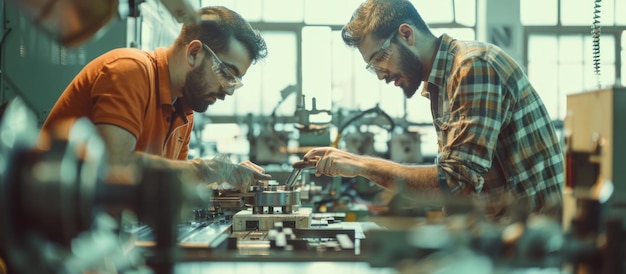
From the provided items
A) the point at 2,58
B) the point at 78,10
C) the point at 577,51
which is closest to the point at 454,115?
the point at 78,10

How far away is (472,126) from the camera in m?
1.40

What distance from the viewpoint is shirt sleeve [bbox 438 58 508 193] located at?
1.40m

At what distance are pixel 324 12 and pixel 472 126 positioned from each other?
486cm

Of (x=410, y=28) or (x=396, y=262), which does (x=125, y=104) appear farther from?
(x=396, y=262)

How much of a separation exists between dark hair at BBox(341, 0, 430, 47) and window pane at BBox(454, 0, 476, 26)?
525cm

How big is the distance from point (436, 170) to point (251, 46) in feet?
2.18

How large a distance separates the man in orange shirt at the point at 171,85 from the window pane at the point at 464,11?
531 centimetres

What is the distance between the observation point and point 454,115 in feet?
4.80

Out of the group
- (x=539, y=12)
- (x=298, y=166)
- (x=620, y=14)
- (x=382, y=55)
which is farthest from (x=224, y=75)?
(x=539, y=12)

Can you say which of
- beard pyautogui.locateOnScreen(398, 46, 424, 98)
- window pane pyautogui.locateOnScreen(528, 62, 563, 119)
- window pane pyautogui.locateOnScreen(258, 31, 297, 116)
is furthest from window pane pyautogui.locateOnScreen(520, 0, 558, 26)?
beard pyautogui.locateOnScreen(398, 46, 424, 98)

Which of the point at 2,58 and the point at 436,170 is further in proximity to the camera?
the point at 2,58

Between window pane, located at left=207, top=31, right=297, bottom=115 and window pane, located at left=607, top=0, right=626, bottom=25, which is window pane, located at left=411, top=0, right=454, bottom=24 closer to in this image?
window pane, located at left=207, top=31, right=297, bottom=115

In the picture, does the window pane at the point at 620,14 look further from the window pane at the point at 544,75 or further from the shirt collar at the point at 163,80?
the shirt collar at the point at 163,80

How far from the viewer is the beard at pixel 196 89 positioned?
181cm
